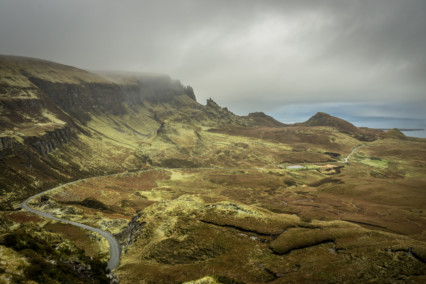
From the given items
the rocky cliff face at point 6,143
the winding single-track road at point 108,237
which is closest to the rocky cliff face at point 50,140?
the rocky cliff face at point 6,143

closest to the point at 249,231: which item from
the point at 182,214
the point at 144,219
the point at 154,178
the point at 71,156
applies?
the point at 182,214

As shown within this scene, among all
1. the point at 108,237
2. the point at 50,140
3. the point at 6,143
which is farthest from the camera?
the point at 50,140

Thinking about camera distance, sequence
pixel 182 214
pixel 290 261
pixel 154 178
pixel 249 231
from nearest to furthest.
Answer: pixel 290 261 → pixel 249 231 → pixel 182 214 → pixel 154 178

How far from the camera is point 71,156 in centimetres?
17150

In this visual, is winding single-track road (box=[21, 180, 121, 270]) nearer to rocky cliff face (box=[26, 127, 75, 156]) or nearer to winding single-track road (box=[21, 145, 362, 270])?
winding single-track road (box=[21, 145, 362, 270])

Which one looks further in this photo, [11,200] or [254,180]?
[254,180]

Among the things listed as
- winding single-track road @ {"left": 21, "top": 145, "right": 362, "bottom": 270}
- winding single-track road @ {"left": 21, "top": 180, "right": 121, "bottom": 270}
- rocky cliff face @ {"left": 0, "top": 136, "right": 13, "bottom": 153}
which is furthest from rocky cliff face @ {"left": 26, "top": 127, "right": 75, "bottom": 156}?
winding single-track road @ {"left": 21, "top": 180, "right": 121, "bottom": 270}

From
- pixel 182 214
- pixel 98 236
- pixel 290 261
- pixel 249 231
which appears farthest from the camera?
pixel 98 236

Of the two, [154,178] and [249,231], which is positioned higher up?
[249,231]

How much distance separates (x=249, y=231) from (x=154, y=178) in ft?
429

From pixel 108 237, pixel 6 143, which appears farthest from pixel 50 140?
pixel 108 237

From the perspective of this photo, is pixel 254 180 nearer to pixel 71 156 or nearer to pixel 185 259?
pixel 185 259

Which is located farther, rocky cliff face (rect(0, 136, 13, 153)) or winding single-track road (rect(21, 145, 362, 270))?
rocky cliff face (rect(0, 136, 13, 153))

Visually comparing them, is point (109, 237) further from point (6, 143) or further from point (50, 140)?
point (50, 140)
